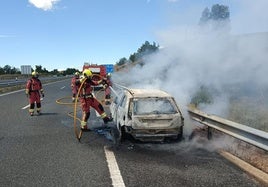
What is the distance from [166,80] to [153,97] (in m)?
5.17

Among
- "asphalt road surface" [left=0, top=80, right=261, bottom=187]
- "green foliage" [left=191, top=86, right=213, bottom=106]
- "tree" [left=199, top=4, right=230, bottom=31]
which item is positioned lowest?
"asphalt road surface" [left=0, top=80, right=261, bottom=187]

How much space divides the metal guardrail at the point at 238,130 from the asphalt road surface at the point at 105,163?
542 millimetres

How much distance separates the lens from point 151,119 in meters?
8.06

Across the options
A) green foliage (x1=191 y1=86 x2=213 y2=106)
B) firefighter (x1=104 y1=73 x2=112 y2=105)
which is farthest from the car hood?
green foliage (x1=191 y1=86 x2=213 y2=106)

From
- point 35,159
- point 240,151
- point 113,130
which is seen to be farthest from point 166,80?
point 35,159

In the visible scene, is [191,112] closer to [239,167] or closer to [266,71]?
[239,167]

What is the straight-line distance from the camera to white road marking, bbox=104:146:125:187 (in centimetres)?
527

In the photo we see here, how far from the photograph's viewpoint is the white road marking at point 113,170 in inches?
207

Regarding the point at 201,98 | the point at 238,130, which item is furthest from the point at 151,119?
the point at 201,98

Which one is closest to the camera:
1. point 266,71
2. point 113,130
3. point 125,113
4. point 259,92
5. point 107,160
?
point 107,160

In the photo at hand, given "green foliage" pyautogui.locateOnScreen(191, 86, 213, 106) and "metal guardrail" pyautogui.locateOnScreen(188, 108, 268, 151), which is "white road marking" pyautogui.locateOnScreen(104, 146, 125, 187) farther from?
"green foliage" pyautogui.locateOnScreen(191, 86, 213, 106)

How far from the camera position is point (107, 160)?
6.73 metres

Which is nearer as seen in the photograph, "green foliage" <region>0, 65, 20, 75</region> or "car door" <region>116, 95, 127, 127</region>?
"car door" <region>116, 95, 127, 127</region>

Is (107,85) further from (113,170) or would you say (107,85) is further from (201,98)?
(201,98)
